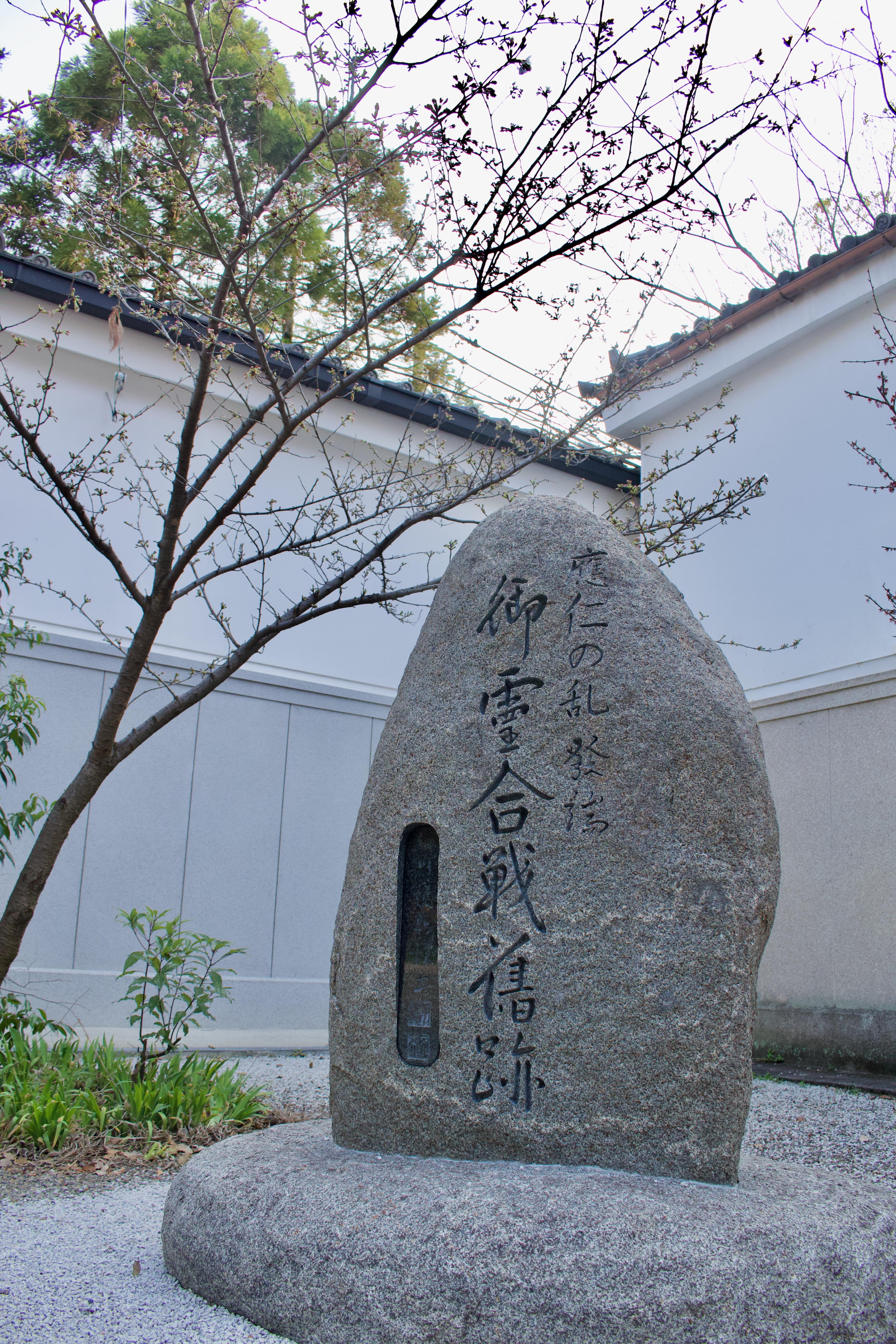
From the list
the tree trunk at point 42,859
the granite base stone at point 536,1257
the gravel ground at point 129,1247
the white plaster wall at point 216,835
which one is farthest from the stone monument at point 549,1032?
the white plaster wall at point 216,835

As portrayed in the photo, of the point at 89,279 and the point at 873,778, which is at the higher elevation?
the point at 89,279

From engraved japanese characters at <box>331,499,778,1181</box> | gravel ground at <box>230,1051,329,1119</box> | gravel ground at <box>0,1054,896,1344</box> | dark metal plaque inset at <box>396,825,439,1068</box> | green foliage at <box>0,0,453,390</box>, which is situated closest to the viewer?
gravel ground at <box>0,1054,896,1344</box>

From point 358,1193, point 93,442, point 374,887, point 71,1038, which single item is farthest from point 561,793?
point 93,442

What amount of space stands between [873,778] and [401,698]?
4.77 m

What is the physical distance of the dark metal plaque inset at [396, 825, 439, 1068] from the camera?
3.21 meters

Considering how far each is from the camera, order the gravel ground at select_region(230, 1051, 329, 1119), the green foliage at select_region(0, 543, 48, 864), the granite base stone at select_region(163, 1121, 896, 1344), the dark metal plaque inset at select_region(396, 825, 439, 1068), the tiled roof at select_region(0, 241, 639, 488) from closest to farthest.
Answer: the granite base stone at select_region(163, 1121, 896, 1344) < the dark metal plaque inset at select_region(396, 825, 439, 1068) < the green foliage at select_region(0, 543, 48, 864) < the tiled roof at select_region(0, 241, 639, 488) < the gravel ground at select_region(230, 1051, 329, 1119)

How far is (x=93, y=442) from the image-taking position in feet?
23.4

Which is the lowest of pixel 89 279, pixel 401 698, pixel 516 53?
pixel 401 698

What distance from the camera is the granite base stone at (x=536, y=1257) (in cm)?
235

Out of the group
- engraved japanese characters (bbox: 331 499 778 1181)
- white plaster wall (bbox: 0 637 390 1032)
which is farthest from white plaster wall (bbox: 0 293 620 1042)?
engraved japanese characters (bbox: 331 499 778 1181)

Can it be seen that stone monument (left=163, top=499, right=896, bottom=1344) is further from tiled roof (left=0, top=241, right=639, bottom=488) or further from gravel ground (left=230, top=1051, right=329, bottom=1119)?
gravel ground (left=230, top=1051, right=329, bottom=1119)

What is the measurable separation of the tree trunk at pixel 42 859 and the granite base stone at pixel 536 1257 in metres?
2.20

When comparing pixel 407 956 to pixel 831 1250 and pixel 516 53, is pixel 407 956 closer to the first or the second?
pixel 831 1250

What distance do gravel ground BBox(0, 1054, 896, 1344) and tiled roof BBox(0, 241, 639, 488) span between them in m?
3.53
